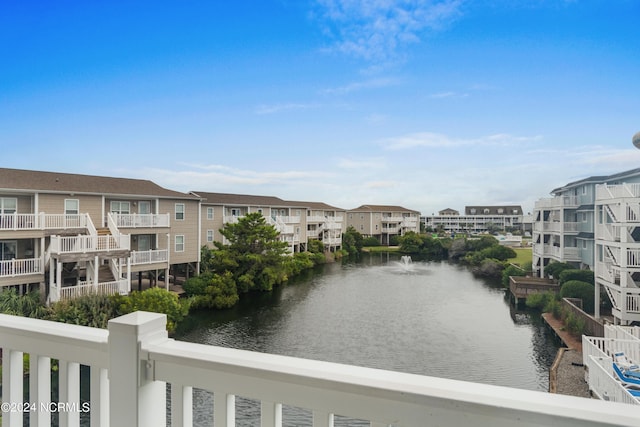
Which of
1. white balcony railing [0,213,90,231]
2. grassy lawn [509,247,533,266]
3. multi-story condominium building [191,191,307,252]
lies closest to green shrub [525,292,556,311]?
grassy lawn [509,247,533,266]

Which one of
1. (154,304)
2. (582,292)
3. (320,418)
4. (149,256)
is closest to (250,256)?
(149,256)

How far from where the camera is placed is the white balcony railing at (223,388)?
1.85 feet

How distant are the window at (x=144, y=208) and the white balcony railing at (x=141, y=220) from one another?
565mm

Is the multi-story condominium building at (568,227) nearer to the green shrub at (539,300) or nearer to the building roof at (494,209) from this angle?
the green shrub at (539,300)

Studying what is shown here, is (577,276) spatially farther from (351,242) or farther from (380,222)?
(380,222)

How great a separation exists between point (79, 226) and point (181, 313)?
4.32m

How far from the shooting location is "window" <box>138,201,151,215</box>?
12.4m

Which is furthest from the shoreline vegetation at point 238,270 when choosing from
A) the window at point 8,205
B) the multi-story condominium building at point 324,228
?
the window at point 8,205

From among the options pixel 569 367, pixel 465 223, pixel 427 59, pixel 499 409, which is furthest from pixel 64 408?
pixel 465 223

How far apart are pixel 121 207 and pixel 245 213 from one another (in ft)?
20.9

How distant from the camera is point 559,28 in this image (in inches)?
375

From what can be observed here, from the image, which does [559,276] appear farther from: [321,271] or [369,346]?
[321,271]

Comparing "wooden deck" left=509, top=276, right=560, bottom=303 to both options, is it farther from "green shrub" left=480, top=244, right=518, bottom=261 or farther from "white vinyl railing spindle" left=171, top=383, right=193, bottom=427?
"white vinyl railing spindle" left=171, top=383, right=193, bottom=427

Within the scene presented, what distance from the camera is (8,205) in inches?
375
